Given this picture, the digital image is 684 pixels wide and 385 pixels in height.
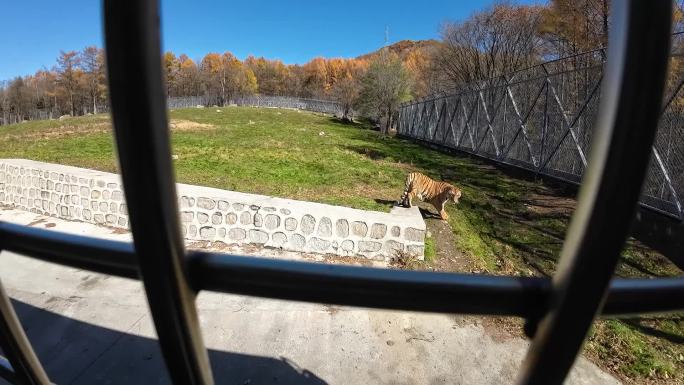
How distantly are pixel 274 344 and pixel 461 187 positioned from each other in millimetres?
7023

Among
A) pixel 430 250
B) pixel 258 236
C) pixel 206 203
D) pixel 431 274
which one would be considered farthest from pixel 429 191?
pixel 431 274

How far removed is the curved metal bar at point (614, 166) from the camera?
290 millimetres

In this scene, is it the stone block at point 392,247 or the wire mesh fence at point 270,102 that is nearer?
the stone block at point 392,247

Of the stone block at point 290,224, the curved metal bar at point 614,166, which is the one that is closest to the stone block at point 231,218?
the stone block at point 290,224

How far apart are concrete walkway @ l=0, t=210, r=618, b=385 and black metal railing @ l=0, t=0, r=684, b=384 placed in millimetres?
2854

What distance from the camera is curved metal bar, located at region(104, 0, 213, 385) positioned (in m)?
A: 0.31

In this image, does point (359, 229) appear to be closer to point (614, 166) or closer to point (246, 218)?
point (246, 218)

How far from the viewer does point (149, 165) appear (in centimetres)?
33

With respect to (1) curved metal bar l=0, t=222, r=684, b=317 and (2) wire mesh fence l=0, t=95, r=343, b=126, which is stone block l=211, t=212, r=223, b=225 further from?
(2) wire mesh fence l=0, t=95, r=343, b=126

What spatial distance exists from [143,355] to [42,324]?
4.16 ft

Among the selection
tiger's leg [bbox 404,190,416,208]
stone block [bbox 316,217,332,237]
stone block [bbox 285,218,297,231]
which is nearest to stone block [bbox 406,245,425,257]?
stone block [bbox 316,217,332,237]

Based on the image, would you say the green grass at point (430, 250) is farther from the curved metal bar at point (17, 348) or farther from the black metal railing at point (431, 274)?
the black metal railing at point (431, 274)

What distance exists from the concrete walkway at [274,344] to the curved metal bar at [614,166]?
2.89m

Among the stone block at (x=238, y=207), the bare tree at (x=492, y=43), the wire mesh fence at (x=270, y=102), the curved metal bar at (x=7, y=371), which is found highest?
the bare tree at (x=492, y=43)
